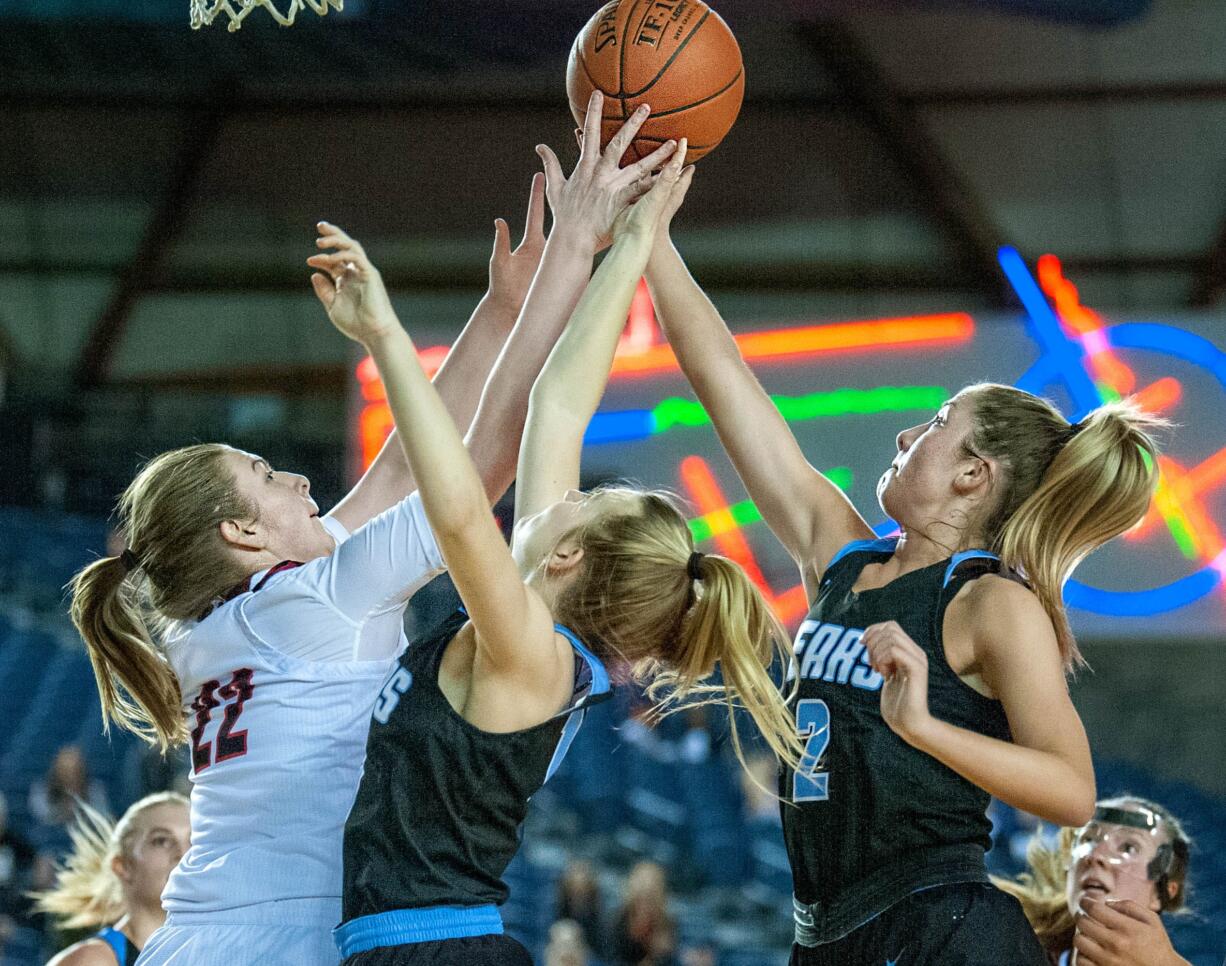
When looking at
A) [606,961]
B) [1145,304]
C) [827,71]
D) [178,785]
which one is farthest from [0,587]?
[1145,304]

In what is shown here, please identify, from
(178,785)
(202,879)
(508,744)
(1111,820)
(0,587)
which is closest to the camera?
(508,744)

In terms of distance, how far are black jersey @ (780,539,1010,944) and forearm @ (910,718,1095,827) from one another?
176 millimetres

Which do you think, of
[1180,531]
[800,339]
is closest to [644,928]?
[1180,531]

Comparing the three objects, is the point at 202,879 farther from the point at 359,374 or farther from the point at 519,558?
the point at 359,374

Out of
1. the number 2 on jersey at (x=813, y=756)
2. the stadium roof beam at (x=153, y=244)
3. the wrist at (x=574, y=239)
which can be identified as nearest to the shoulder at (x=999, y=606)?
the number 2 on jersey at (x=813, y=756)

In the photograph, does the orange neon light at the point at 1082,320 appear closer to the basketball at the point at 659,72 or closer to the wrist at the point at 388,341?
the basketball at the point at 659,72

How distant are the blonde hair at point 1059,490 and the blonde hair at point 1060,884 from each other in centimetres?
86

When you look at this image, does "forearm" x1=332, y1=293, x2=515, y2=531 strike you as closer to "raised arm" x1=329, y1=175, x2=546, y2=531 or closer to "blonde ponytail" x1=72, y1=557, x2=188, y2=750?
"raised arm" x1=329, y1=175, x2=546, y2=531

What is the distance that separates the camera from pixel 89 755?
29.8 ft

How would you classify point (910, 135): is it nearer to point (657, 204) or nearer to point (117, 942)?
point (657, 204)

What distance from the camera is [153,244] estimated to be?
1327 centimetres

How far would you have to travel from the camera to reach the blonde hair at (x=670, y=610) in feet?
7.77

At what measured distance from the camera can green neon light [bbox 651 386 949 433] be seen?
10.7m

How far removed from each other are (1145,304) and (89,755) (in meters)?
8.50
